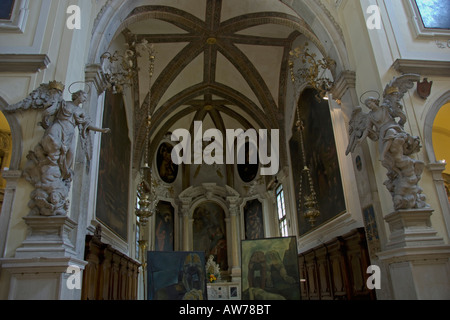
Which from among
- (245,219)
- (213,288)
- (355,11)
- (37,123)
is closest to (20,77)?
(37,123)

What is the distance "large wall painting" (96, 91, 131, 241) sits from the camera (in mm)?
9266

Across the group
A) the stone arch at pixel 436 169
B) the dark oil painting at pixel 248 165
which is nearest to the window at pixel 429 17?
the stone arch at pixel 436 169

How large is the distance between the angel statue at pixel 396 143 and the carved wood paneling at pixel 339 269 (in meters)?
2.12

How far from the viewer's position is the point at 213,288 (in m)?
15.8

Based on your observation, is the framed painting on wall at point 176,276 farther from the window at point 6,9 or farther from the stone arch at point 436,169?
the window at point 6,9

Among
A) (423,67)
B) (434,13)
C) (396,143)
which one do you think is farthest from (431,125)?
(434,13)

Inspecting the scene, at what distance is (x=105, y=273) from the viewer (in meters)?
8.94

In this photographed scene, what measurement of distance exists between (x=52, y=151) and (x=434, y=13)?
8129 mm

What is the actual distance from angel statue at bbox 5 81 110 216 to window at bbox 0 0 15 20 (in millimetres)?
2114

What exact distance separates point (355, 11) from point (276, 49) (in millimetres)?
5718

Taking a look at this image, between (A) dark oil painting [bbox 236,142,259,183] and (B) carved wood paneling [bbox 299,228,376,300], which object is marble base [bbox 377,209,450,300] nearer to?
(B) carved wood paneling [bbox 299,228,376,300]

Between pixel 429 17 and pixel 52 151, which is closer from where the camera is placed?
pixel 52 151

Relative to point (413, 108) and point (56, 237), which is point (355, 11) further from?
point (56, 237)

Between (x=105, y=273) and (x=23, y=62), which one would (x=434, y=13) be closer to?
(x=23, y=62)
